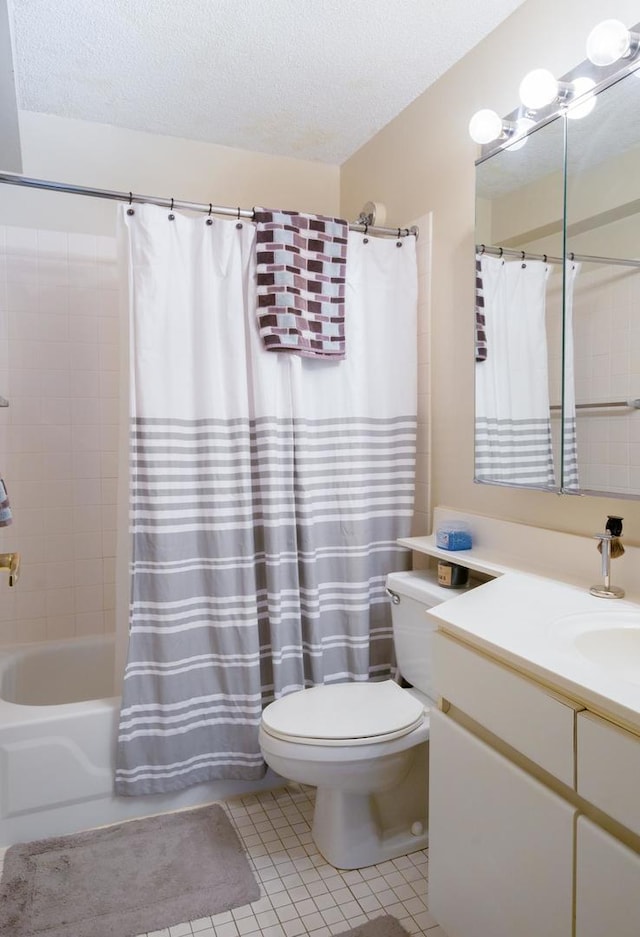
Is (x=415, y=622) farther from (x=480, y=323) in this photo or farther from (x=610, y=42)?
(x=610, y=42)

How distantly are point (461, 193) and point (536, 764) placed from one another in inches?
69.7

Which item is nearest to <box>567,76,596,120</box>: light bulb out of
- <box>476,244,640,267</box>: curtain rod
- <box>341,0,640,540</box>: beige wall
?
<box>341,0,640,540</box>: beige wall

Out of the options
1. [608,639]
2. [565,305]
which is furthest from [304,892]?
[565,305]

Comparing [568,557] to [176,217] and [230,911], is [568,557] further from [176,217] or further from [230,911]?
[176,217]

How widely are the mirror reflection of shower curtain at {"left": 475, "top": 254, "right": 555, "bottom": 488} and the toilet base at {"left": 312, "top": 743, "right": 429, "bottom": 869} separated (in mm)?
904

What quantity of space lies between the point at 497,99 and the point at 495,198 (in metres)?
0.34

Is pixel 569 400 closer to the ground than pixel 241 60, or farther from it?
closer to the ground

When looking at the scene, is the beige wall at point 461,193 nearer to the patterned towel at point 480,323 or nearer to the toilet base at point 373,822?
the patterned towel at point 480,323

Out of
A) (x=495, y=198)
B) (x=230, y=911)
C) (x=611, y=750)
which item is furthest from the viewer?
(x=495, y=198)

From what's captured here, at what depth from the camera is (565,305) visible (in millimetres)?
1679

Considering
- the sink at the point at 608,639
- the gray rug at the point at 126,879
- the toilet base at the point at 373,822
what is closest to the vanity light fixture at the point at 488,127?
the sink at the point at 608,639

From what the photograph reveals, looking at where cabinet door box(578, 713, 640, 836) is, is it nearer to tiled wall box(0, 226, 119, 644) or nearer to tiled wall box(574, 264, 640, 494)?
tiled wall box(574, 264, 640, 494)

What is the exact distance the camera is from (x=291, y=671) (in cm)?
221

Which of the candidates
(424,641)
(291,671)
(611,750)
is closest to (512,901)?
(611,750)
